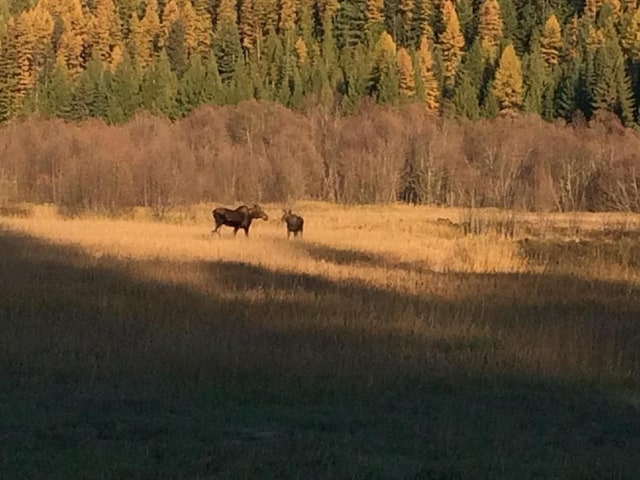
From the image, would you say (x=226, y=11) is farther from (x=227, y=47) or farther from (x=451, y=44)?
(x=451, y=44)

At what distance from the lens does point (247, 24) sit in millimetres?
127125

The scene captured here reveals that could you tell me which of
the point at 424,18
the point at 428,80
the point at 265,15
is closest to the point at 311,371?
the point at 428,80

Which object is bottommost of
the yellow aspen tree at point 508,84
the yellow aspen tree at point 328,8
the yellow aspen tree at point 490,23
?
the yellow aspen tree at point 508,84

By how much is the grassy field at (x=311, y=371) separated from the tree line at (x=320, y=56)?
228ft

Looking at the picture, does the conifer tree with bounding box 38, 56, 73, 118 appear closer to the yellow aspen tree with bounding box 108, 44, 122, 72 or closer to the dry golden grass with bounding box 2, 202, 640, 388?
the yellow aspen tree with bounding box 108, 44, 122, 72

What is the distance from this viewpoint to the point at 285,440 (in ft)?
27.8

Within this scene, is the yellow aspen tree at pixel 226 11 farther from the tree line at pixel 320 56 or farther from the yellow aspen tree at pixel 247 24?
the yellow aspen tree at pixel 247 24

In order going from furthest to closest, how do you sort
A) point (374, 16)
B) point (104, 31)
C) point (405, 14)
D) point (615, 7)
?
point (405, 14) < point (374, 16) < point (615, 7) < point (104, 31)

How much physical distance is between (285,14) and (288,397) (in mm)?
123114

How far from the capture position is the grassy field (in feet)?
26.1

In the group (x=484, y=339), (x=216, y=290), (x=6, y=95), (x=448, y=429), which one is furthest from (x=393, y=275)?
(x=6, y=95)

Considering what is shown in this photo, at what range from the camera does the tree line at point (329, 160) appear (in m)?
69.6

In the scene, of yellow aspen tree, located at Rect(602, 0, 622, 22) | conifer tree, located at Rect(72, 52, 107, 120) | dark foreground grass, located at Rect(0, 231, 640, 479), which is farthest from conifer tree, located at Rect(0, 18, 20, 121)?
dark foreground grass, located at Rect(0, 231, 640, 479)

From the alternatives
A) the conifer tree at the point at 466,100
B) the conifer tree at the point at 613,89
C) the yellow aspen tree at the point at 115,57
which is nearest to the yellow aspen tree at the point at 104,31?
the yellow aspen tree at the point at 115,57
